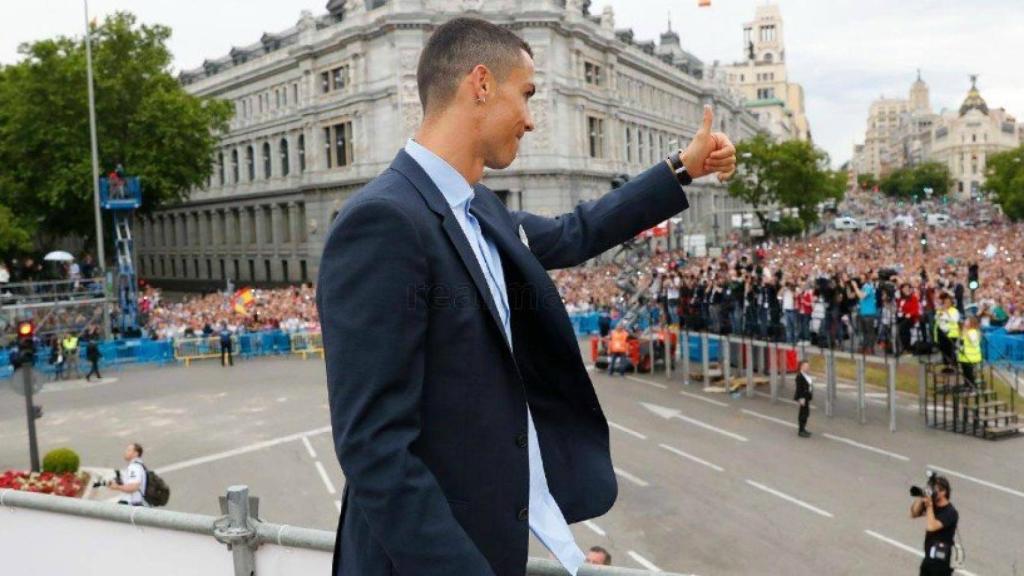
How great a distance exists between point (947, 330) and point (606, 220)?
19.7 meters

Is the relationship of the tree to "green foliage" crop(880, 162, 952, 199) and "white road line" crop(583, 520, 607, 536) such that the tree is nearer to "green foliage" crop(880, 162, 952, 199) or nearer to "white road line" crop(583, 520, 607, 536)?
"white road line" crop(583, 520, 607, 536)

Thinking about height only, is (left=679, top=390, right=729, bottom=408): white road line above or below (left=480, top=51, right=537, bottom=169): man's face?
below

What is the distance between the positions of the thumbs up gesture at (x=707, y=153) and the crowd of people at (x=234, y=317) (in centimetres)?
3417

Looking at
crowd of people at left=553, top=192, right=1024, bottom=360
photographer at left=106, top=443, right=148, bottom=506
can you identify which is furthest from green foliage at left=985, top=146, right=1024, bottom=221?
photographer at left=106, top=443, right=148, bottom=506

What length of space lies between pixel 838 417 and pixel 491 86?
69.3 feet

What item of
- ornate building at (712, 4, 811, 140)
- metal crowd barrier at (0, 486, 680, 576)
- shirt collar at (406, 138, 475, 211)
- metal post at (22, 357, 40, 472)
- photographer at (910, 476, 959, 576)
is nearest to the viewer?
shirt collar at (406, 138, 475, 211)

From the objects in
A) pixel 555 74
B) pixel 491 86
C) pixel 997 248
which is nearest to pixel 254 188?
pixel 555 74

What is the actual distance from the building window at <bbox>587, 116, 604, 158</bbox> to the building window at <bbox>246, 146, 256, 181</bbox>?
90.7ft

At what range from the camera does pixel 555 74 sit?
5591cm

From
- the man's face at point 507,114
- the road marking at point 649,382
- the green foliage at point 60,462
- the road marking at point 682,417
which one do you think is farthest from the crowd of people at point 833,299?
the man's face at point 507,114

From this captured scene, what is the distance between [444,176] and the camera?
2.25m

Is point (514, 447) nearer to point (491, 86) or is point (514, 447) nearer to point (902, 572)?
point (491, 86)

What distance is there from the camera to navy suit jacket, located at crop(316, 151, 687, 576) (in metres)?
1.94

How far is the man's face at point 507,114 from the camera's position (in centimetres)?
231
